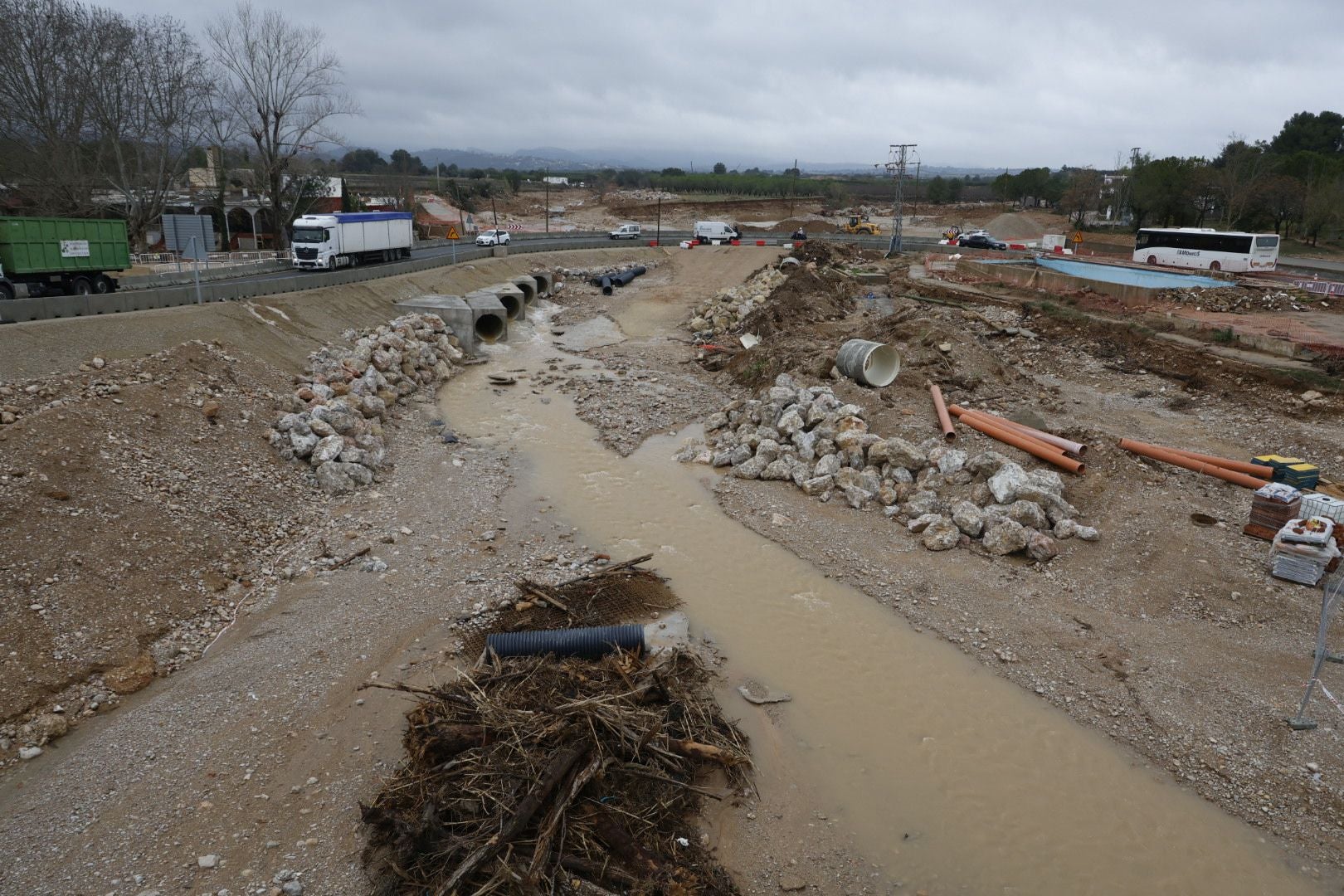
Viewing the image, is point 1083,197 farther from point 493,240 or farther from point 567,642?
point 567,642

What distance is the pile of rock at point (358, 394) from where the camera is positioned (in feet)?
51.8

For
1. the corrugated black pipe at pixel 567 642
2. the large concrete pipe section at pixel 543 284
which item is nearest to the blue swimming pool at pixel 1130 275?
the large concrete pipe section at pixel 543 284

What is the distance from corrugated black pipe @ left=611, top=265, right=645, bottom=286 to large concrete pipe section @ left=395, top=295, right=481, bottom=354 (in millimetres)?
15668

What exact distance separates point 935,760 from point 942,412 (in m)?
9.70

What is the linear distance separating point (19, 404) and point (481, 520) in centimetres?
805

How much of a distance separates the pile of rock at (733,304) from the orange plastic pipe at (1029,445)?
16.6 meters

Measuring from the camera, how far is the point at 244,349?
19.3 meters

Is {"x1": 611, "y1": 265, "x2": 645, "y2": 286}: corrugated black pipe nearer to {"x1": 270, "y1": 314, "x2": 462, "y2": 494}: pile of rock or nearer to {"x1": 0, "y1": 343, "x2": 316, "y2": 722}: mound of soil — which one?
{"x1": 270, "y1": 314, "x2": 462, "y2": 494}: pile of rock

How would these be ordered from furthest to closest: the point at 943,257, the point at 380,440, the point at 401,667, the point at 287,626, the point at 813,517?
the point at 943,257 < the point at 380,440 < the point at 813,517 < the point at 287,626 < the point at 401,667

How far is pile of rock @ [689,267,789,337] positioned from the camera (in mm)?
33000

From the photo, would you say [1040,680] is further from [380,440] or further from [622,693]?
[380,440]

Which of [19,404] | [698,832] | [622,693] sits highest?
[19,404]

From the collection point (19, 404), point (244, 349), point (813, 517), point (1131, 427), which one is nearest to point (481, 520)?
point (813, 517)

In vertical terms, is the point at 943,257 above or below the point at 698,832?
above
